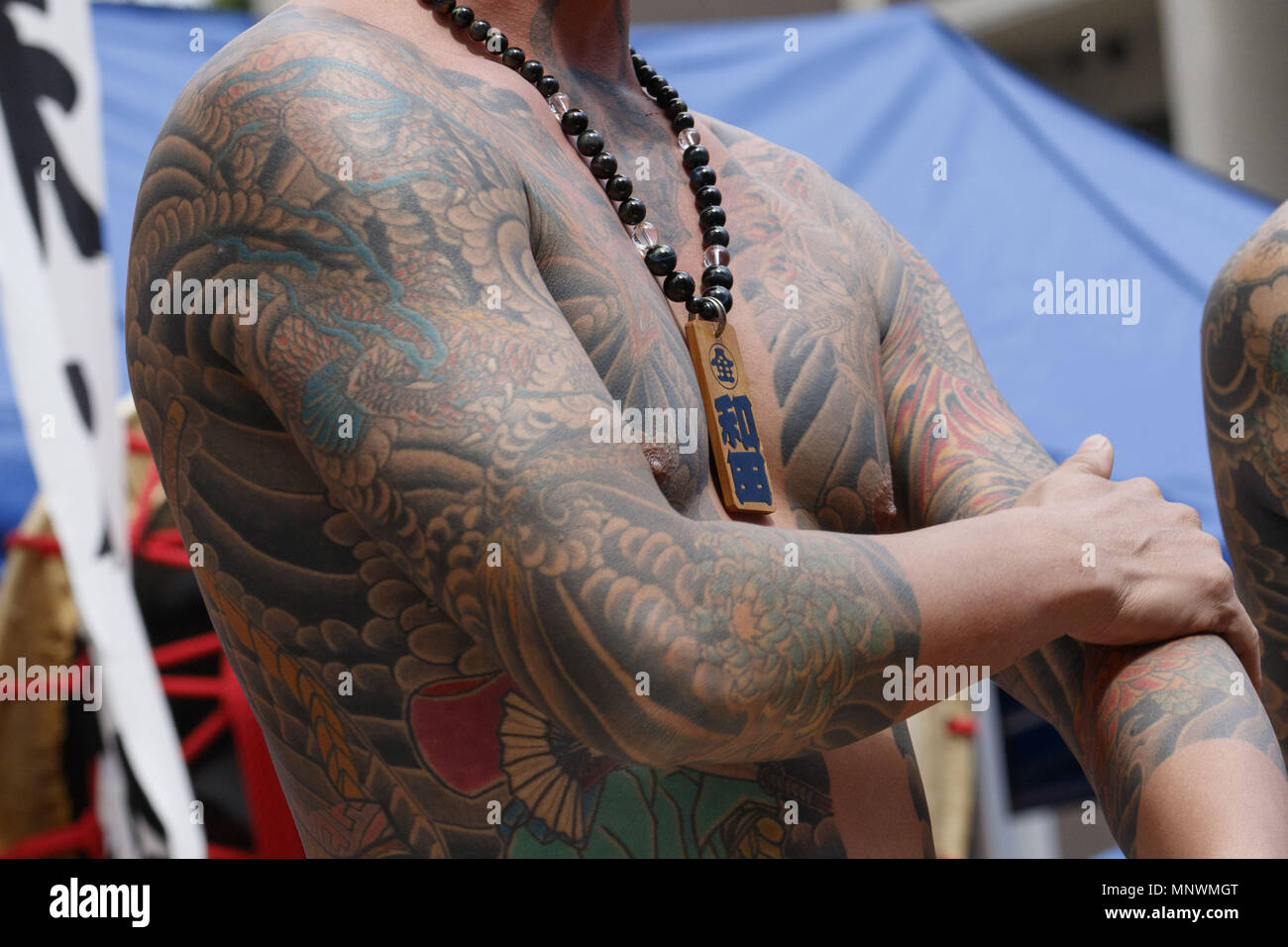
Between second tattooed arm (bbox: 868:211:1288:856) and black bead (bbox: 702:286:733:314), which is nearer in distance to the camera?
second tattooed arm (bbox: 868:211:1288:856)

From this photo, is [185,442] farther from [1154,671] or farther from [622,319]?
[1154,671]

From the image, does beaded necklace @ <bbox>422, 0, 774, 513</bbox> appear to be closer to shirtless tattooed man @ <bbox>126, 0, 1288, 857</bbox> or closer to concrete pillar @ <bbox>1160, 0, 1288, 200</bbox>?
shirtless tattooed man @ <bbox>126, 0, 1288, 857</bbox>

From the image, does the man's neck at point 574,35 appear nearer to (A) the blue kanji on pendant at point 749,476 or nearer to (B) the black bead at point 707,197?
(B) the black bead at point 707,197

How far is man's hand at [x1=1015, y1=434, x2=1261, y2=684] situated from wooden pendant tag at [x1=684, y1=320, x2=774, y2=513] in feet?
0.87

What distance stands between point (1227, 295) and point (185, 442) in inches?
58.3

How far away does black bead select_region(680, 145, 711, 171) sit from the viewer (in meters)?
1.66

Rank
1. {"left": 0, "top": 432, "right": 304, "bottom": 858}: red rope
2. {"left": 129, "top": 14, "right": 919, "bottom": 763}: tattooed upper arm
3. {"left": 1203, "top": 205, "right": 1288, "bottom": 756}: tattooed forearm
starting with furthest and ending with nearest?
{"left": 0, "top": 432, "right": 304, "bottom": 858}: red rope
{"left": 1203, "top": 205, "right": 1288, "bottom": 756}: tattooed forearm
{"left": 129, "top": 14, "right": 919, "bottom": 763}: tattooed upper arm

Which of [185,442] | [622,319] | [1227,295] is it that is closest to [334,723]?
[185,442]

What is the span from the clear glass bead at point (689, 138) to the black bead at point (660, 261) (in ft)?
0.89

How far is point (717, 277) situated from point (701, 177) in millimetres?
188

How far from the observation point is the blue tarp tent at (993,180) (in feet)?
13.1

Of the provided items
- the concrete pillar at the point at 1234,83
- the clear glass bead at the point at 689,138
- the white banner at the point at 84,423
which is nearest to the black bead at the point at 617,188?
the clear glass bead at the point at 689,138

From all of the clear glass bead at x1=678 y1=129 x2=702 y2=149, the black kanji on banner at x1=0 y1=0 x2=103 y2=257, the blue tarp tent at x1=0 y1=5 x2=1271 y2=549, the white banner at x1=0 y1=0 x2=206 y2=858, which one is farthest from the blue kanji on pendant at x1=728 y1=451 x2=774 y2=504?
the blue tarp tent at x1=0 y1=5 x2=1271 y2=549
